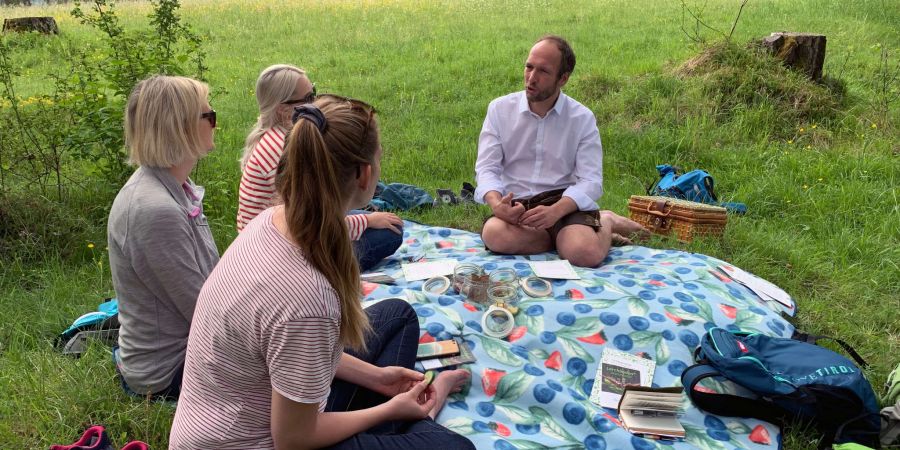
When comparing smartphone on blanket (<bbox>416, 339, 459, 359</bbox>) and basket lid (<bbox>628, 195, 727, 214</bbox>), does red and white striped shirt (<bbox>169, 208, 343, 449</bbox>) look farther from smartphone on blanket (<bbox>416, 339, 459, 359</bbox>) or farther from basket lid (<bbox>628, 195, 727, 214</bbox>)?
basket lid (<bbox>628, 195, 727, 214</bbox>)

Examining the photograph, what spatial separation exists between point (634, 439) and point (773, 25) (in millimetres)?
10398

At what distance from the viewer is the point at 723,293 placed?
3904 mm

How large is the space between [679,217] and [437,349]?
8.30 feet

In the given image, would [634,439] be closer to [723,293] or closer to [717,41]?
[723,293]

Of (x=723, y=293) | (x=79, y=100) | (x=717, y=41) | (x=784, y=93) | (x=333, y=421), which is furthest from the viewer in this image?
(x=717, y=41)

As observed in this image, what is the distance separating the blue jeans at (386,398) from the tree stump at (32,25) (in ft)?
40.9

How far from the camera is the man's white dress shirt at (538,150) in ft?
15.6

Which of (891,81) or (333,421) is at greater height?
(891,81)

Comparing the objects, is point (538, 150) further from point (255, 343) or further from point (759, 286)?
point (255, 343)

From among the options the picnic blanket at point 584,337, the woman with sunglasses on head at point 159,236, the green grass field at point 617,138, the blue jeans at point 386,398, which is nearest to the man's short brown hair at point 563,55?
the picnic blanket at point 584,337

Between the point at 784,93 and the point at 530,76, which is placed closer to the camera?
the point at 530,76

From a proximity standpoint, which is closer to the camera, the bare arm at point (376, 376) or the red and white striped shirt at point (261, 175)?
the bare arm at point (376, 376)

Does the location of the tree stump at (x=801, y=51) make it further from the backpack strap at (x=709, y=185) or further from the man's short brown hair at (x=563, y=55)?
the man's short brown hair at (x=563, y=55)

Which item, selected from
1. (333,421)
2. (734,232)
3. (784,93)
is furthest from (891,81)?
(333,421)
